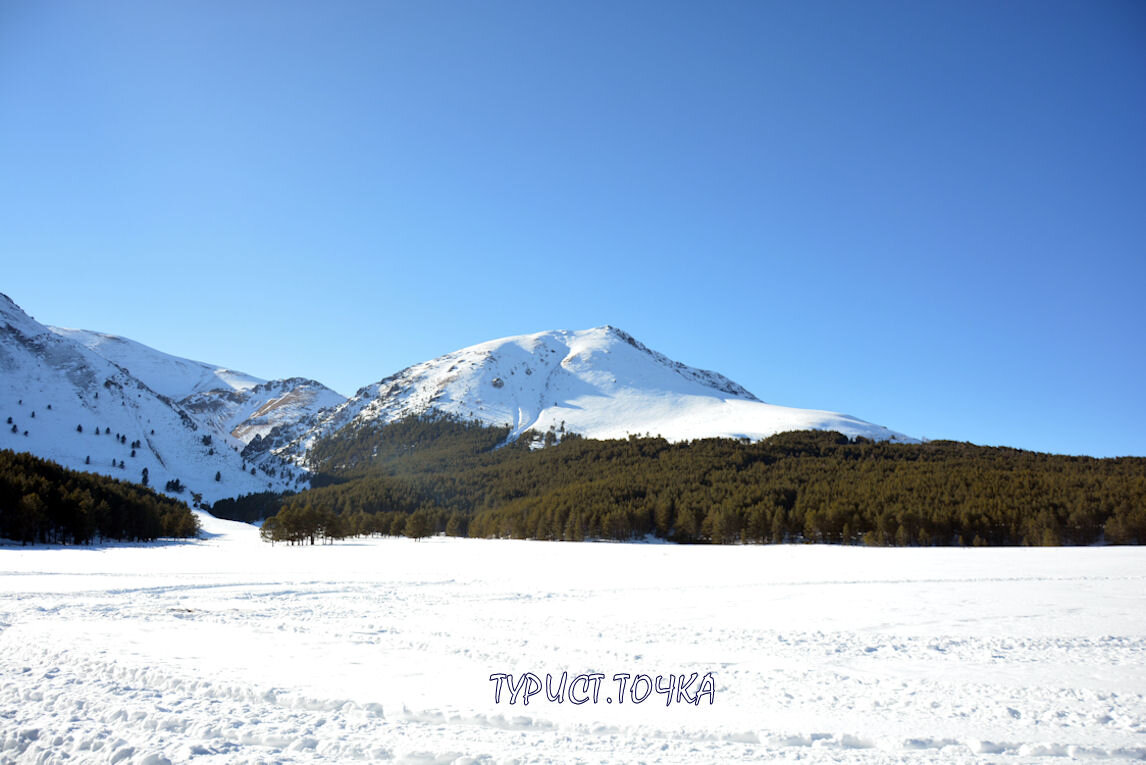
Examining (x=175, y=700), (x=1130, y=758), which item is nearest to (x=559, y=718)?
(x=175, y=700)

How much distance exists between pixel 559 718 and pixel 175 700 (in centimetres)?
813

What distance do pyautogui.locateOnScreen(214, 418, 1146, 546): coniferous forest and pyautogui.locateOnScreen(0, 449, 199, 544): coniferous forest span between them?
73.0 ft

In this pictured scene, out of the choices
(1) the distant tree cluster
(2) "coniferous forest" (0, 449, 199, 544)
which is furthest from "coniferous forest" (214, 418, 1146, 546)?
(2) "coniferous forest" (0, 449, 199, 544)

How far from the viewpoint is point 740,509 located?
4183 inches

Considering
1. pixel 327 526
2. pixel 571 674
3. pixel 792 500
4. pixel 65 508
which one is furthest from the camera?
pixel 792 500

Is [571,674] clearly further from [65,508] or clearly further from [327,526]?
[327,526]

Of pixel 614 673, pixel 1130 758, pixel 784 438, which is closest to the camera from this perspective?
pixel 1130 758

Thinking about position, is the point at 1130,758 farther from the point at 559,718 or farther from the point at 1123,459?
the point at 1123,459

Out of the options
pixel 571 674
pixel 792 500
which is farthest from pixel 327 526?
pixel 571 674

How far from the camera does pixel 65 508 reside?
267ft

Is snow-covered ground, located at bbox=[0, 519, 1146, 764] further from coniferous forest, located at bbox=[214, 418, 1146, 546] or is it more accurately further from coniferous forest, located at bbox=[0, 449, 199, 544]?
coniferous forest, located at bbox=[214, 418, 1146, 546]

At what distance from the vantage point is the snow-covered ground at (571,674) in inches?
390

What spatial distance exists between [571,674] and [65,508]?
100 metres

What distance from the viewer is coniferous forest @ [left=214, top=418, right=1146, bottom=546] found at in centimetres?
8538
